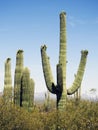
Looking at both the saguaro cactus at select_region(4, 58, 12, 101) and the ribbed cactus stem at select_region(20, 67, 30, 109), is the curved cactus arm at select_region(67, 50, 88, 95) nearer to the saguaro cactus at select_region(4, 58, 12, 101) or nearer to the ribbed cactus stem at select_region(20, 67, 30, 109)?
the ribbed cactus stem at select_region(20, 67, 30, 109)

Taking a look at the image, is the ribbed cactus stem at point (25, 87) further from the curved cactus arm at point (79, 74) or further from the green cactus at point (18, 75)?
the curved cactus arm at point (79, 74)

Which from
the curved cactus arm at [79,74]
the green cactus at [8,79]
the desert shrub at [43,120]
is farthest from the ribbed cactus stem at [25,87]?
the curved cactus arm at [79,74]

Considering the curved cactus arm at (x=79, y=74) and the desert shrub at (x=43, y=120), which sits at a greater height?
the curved cactus arm at (x=79, y=74)

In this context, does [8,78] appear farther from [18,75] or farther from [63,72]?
[63,72]

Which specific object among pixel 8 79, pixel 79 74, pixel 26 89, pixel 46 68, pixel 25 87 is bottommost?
pixel 26 89

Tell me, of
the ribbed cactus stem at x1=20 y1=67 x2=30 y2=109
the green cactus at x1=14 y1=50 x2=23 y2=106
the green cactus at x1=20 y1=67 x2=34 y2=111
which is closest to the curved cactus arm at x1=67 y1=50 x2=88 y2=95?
the green cactus at x1=20 y1=67 x2=34 y2=111

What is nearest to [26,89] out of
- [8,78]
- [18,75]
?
[18,75]

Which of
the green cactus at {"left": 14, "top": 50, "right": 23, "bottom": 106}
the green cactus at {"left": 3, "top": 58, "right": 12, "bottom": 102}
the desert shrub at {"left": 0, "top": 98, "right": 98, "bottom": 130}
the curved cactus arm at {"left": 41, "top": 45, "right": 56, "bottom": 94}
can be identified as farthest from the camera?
the green cactus at {"left": 3, "top": 58, "right": 12, "bottom": 102}

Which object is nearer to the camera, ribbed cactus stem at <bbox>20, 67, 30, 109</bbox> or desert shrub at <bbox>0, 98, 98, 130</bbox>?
desert shrub at <bbox>0, 98, 98, 130</bbox>

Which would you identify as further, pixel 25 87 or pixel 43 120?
pixel 25 87

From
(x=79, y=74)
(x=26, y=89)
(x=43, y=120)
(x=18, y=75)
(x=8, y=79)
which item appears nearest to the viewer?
(x=43, y=120)

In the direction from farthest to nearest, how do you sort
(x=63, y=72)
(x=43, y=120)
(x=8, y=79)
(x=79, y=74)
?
(x=8, y=79) < (x=79, y=74) < (x=43, y=120) < (x=63, y=72)

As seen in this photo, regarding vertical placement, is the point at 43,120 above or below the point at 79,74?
below

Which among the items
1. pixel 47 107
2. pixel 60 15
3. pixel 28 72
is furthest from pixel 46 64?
pixel 47 107
